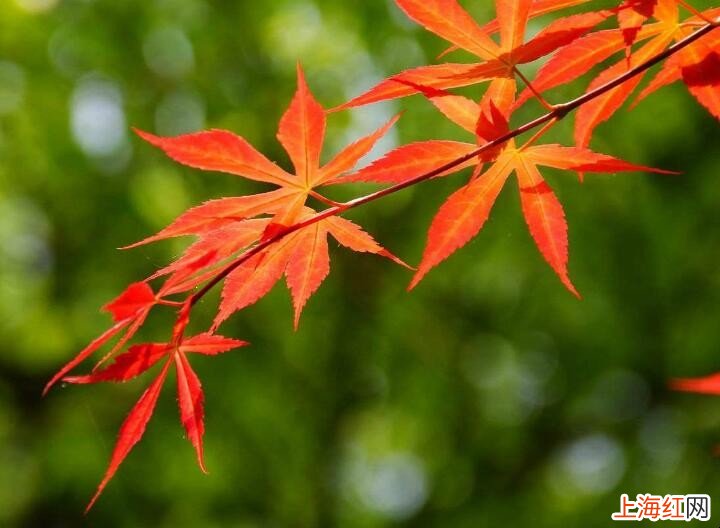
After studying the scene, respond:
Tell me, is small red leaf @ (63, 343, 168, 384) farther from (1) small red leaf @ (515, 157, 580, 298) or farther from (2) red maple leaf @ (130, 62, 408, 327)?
(1) small red leaf @ (515, 157, 580, 298)

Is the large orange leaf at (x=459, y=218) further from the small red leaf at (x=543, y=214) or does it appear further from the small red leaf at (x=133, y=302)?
the small red leaf at (x=133, y=302)

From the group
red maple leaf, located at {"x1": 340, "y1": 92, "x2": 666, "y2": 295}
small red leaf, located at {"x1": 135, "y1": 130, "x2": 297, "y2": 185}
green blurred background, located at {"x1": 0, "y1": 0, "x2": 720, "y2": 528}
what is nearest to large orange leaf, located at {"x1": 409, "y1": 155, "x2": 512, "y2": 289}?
red maple leaf, located at {"x1": 340, "y1": 92, "x2": 666, "y2": 295}

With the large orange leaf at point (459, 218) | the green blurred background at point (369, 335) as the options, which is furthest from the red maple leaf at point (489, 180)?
the green blurred background at point (369, 335)

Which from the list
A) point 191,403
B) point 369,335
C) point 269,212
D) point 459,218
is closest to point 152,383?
point 191,403

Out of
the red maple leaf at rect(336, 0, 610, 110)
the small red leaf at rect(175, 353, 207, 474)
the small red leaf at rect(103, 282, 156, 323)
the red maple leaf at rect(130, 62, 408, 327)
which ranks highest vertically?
the red maple leaf at rect(336, 0, 610, 110)

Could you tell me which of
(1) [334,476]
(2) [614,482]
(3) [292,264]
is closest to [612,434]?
(2) [614,482]

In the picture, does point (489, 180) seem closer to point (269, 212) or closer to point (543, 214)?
point (543, 214)

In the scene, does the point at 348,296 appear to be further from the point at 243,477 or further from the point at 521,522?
the point at 521,522

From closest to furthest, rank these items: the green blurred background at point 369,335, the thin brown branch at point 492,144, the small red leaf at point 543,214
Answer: the thin brown branch at point 492,144
the small red leaf at point 543,214
the green blurred background at point 369,335
